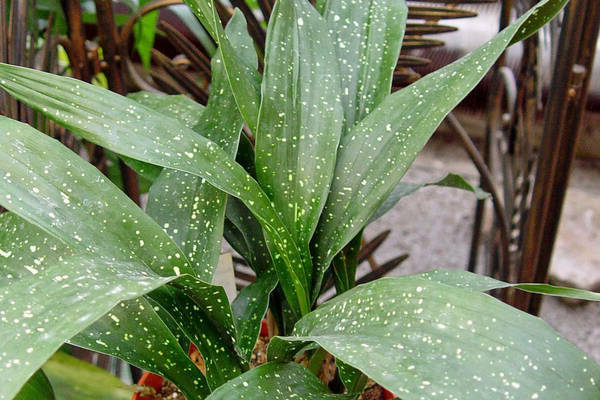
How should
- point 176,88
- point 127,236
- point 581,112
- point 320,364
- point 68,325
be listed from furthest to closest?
point 176,88 → point 581,112 → point 320,364 → point 127,236 → point 68,325

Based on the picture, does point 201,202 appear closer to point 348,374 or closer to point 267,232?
point 267,232

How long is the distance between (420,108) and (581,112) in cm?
26

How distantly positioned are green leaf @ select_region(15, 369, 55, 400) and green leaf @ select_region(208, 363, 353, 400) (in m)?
0.20

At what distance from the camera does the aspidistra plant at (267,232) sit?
1.01 feet

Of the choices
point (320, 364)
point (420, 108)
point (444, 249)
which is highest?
point (420, 108)

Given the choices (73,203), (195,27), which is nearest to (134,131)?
(73,203)

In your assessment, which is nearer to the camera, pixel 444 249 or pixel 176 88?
pixel 176 88

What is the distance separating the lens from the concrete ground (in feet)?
4.74

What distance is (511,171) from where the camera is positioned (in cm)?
87

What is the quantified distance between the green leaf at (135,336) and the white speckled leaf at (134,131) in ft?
0.16

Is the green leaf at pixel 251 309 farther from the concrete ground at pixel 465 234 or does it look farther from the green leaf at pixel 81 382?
the concrete ground at pixel 465 234

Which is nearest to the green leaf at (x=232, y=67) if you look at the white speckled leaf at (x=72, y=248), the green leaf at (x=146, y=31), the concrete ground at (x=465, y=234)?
the white speckled leaf at (x=72, y=248)

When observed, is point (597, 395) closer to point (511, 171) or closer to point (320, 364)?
point (320, 364)

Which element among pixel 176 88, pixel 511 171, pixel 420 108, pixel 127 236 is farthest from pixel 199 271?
pixel 511 171
